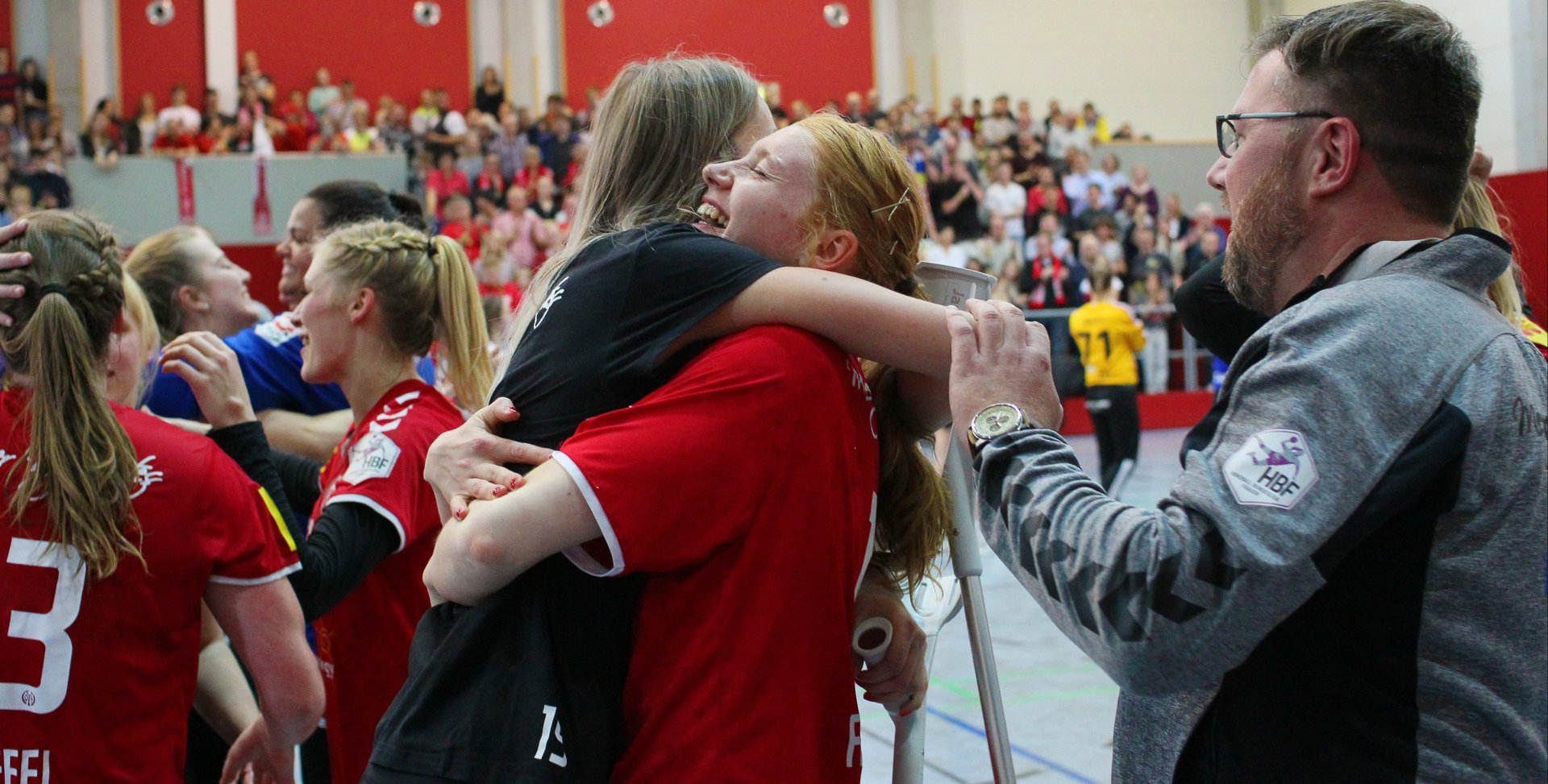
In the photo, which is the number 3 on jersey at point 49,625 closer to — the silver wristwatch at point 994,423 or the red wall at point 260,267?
the silver wristwatch at point 994,423

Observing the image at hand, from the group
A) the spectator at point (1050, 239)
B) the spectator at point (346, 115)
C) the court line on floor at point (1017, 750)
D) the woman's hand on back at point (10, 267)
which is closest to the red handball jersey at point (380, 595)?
the woman's hand on back at point (10, 267)

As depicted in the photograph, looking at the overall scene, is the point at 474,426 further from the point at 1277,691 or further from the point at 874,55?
the point at 874,55

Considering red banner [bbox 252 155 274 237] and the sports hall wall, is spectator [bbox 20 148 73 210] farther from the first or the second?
the sports hall wall

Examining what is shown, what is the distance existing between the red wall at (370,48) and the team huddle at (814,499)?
18.0 m

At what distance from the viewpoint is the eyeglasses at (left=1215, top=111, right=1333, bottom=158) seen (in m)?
1.39

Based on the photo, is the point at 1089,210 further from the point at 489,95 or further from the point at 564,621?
the point at 564,621

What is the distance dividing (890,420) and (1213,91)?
20418mm

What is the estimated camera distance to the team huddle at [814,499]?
1.23m

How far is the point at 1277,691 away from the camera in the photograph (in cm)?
130

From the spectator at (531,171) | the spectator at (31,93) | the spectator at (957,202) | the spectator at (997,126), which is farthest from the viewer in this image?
the spectator at (997,126)

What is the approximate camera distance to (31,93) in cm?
1605

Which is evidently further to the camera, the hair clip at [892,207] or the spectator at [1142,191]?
the spectator at [1142,191]

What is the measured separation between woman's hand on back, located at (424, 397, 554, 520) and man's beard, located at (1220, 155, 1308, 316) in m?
0.86

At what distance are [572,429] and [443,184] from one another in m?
14.7
